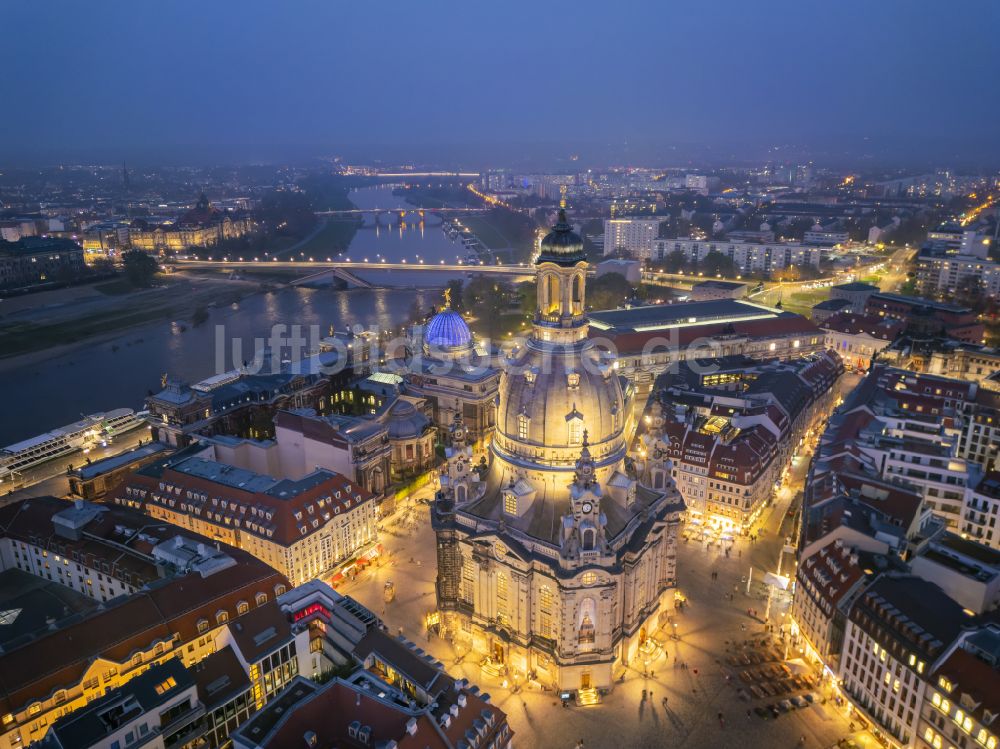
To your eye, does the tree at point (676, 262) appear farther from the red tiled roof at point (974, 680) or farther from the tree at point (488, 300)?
the red tiled roof at point (974, 680)

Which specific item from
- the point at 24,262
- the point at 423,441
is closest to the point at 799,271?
the point at 423,441

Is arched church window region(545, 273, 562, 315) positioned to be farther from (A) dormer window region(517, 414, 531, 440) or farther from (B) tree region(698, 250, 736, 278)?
(B) tree region(698, 250, 736, 278)

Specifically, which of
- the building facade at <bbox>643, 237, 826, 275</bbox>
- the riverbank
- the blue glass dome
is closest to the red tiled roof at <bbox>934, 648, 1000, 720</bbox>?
the blue glass dome

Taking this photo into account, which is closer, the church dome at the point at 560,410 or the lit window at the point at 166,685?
the lit window at the point at 166,685

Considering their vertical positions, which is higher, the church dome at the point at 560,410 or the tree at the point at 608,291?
the church dome at the point at 560,410

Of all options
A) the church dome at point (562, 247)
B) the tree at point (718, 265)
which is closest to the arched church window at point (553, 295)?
the church dome at point (562, 247)
